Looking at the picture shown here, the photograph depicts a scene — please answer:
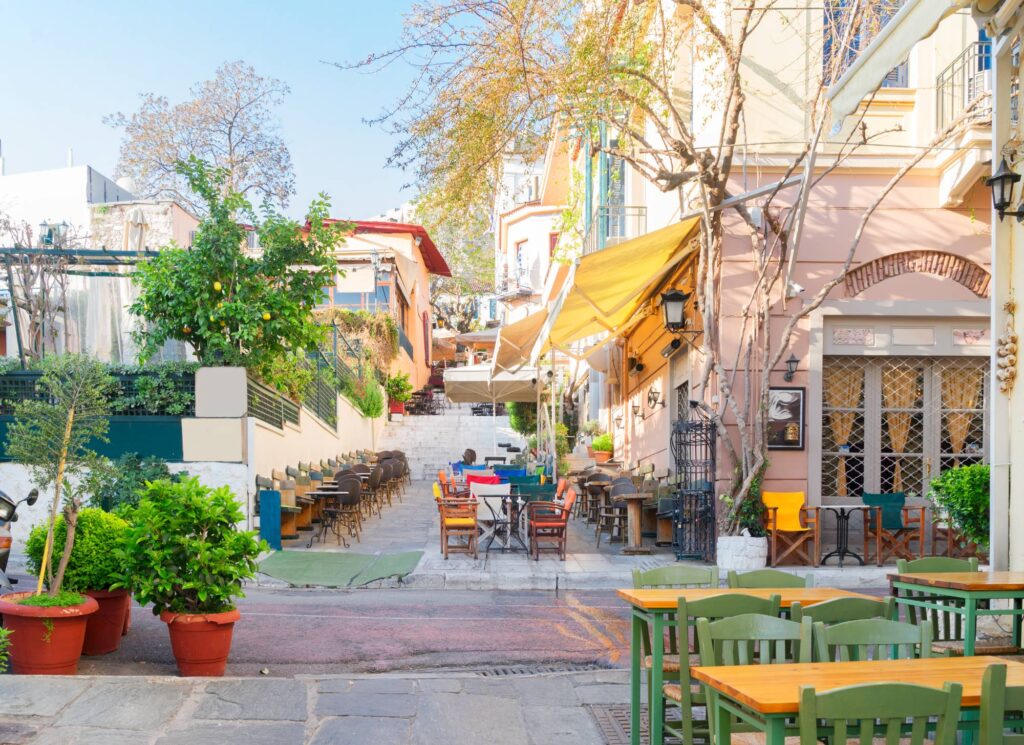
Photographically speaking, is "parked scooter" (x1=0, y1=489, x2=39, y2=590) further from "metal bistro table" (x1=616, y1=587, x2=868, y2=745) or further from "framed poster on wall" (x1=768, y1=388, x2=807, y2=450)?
"framed poster on wall" (x1=768, y1=388, x2=807, y2=450)

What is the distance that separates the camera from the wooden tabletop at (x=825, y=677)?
3221 mm

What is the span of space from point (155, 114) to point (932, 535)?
2556 cm

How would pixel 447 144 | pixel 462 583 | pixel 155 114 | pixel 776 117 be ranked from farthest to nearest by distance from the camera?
1. pixel 155 114
2. pixel 776 117
3. pixel 447 144
4. pixel 462 583

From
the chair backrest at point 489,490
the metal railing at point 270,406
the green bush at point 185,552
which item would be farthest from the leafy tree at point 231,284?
the green bush at point 185,552

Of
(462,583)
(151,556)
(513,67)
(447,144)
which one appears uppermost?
(513,67)

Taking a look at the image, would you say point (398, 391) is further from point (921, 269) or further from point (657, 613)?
point (657, 613)

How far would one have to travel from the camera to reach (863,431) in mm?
12922

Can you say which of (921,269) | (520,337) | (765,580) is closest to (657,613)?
(765,580)

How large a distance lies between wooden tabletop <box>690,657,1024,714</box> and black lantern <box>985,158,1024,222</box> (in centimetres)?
452

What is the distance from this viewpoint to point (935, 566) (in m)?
6.32

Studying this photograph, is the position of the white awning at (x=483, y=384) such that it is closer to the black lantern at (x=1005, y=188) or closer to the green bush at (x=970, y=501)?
the green bush at (x=970, y=501)

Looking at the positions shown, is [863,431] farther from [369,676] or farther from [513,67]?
[369,676]

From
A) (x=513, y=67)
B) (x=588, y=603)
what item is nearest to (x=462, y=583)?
(x=588, y=603)

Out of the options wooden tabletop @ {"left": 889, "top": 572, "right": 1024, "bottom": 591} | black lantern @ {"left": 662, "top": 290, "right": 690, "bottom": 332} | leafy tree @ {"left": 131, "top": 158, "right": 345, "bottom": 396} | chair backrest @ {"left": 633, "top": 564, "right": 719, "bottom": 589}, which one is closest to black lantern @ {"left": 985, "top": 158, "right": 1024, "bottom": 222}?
wooden tabletop @ {"left": 889, "top": 572, "right": 1024, "bottom": 591}
